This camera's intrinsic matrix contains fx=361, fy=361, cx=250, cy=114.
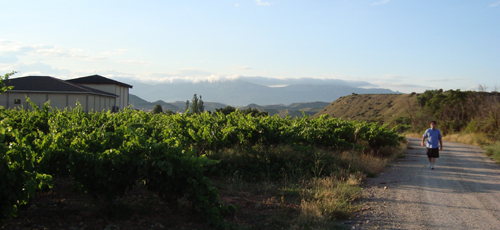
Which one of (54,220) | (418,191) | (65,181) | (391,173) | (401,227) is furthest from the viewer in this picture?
(391,173)

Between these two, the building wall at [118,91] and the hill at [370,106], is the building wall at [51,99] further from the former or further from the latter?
the hill at [370,106]

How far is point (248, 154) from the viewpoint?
10.7 meters

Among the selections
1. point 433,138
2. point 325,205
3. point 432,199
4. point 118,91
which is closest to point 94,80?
point 118,91

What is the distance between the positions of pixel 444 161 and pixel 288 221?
11932 millimetres

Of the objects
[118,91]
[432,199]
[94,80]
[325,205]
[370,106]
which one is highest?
[94,80]

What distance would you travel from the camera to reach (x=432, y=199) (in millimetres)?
7848

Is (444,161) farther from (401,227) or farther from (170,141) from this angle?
(170,141)

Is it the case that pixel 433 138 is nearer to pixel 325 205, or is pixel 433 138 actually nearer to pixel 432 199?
pixel 432 199

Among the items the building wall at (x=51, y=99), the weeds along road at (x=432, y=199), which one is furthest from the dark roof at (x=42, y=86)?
the weeds along road at (x=432, y=199)

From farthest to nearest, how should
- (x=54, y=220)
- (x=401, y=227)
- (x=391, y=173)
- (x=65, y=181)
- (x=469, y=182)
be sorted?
(x=391, y=173) < (x=469, y=182) < (x=65, y=181) < (x=401, y=227) < (x=54, y=220)

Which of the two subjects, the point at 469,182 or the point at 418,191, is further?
the point at 469,182

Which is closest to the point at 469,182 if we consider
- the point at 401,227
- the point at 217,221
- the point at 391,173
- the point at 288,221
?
the point at 391,173

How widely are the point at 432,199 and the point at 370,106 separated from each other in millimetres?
87805

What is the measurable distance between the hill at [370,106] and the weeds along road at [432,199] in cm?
Result: 6601
